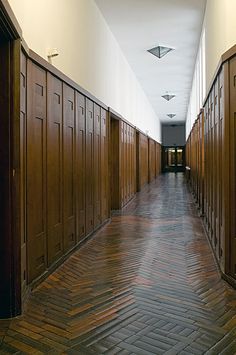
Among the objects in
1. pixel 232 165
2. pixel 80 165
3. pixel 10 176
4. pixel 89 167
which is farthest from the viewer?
pixel 89 167

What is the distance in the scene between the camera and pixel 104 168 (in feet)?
26.6

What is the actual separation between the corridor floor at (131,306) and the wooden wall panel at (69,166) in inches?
13.9

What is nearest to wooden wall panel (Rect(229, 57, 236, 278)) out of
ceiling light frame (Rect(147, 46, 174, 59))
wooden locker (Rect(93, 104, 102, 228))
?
wooden locker (Rect(93, 104, 102, 228))

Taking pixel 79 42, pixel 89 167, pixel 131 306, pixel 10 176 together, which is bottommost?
pixel 131 306

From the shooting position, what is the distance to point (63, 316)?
11.1 ft

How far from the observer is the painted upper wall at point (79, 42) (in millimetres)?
4256

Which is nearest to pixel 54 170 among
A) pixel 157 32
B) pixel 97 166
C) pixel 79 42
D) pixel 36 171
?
pixel 36 171

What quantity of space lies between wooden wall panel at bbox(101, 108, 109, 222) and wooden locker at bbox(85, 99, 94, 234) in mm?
924

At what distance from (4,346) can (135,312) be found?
3.69 ft

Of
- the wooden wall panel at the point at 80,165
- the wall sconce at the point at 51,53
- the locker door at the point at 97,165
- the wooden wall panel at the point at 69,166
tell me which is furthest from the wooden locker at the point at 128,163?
the wall sconce at the point at 51,53

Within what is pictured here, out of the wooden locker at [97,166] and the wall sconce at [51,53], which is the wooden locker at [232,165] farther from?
the wooden locker at [97,166]

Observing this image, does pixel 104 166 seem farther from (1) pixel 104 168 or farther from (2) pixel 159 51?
(2) pixel 159 51

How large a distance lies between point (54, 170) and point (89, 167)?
6.32ft

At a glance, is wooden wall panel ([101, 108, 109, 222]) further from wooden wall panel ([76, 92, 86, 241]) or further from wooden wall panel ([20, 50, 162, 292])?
wooden wall panel ([76, 92, 86, 241])
